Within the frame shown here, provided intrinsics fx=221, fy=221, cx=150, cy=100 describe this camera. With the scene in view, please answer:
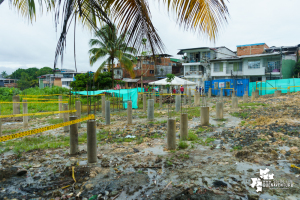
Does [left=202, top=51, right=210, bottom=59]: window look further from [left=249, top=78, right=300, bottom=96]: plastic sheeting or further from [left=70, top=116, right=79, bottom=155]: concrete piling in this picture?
[left=70, top=116, right=79, bottom=155]: concrete piling

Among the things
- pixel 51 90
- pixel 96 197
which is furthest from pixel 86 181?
pixel 51 90

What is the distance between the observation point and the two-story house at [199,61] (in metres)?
41.4

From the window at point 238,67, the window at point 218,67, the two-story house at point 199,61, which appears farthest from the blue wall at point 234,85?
the two-story house at point 199,61

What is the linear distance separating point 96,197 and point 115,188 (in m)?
0.39

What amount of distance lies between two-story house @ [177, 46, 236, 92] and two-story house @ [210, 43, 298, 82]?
1.84m

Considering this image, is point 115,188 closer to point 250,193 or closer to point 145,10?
point 250,193

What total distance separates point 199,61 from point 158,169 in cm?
3948

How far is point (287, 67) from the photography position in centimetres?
3462

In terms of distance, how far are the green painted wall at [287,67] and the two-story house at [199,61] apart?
10290mm

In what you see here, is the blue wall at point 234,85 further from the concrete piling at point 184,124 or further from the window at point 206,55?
the concrete piling at point 184,124

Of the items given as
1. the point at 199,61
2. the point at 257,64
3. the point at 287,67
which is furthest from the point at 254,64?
the point at 199,61

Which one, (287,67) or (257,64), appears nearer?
(287,67)

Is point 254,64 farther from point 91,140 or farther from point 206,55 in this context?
point 91,140

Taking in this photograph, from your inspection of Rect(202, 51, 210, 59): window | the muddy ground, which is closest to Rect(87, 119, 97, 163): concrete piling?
the muddy ground
